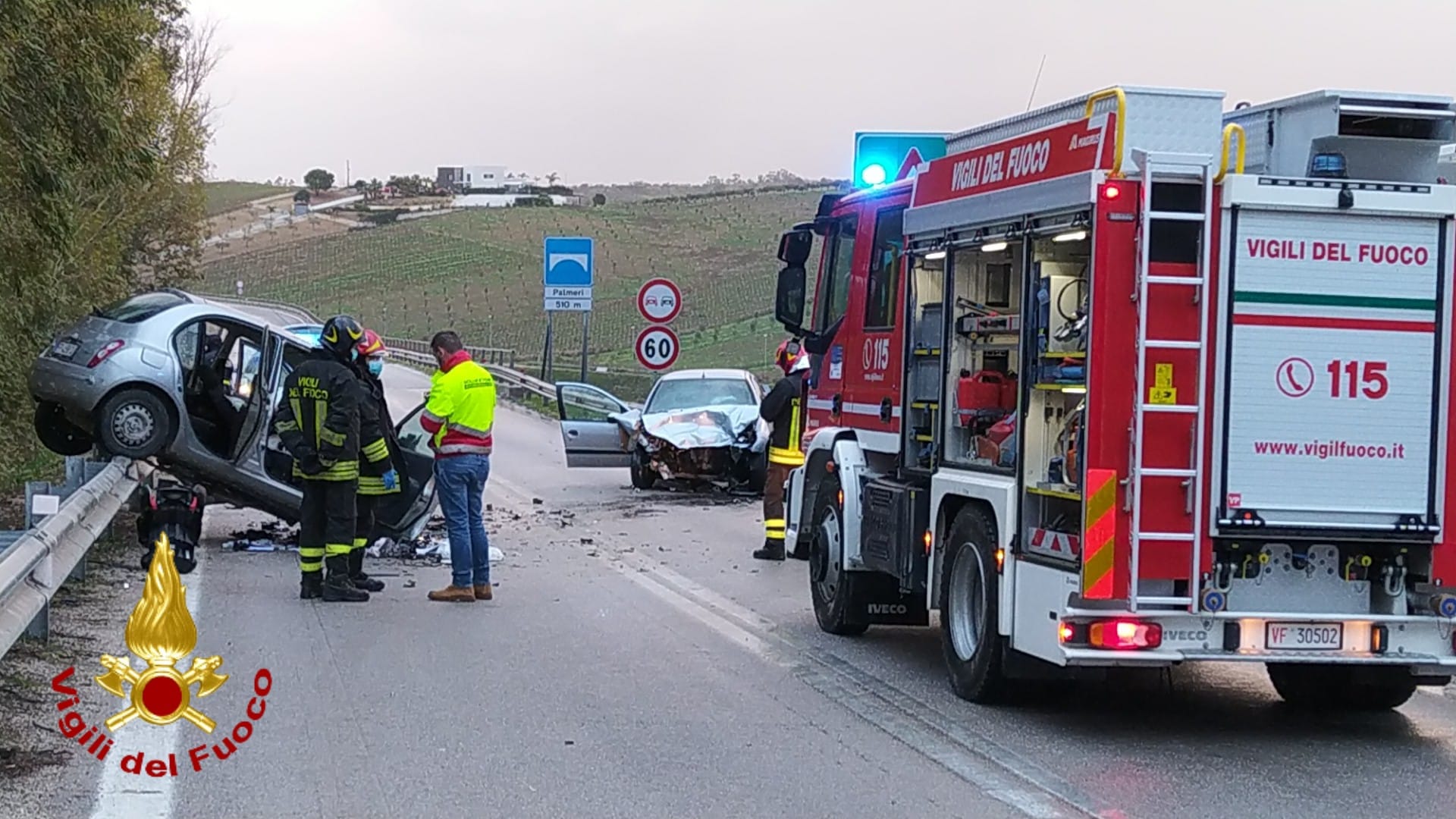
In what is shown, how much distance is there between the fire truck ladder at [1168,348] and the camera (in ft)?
24.6

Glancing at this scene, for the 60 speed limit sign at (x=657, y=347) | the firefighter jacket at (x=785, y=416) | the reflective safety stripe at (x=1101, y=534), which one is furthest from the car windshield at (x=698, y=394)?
the reflective safety stripe at (x=1101, y=534)

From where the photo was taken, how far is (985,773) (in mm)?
7203

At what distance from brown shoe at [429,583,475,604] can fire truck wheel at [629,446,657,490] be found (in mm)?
8966

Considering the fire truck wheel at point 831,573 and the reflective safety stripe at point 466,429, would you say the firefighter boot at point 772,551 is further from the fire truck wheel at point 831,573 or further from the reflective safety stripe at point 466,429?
→ the reflective safety stripe at point 466,429

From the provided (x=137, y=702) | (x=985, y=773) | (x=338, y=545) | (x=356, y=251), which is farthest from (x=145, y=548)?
(x=356, y=251)

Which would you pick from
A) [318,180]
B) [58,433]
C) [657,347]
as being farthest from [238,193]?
[58,433]

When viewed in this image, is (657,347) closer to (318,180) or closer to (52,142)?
(52,142)

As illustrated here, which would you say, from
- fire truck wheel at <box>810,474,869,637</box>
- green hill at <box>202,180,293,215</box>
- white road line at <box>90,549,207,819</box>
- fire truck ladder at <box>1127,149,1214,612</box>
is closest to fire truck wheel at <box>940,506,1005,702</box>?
fire truck ladder at <box>1127,149,1214,612</box>

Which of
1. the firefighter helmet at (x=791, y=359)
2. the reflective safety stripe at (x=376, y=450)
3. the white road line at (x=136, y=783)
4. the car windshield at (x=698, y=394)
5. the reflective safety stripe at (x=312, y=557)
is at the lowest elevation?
the white road line at (x=136, y=783)

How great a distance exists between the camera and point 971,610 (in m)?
8.88

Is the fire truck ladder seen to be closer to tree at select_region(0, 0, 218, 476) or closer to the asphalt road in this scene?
the asphalt road

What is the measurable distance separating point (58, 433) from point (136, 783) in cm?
923

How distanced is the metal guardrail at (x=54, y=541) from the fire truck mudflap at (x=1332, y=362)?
18.0ft

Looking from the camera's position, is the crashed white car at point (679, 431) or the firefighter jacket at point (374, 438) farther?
the crashed white car at point (679, 431)
